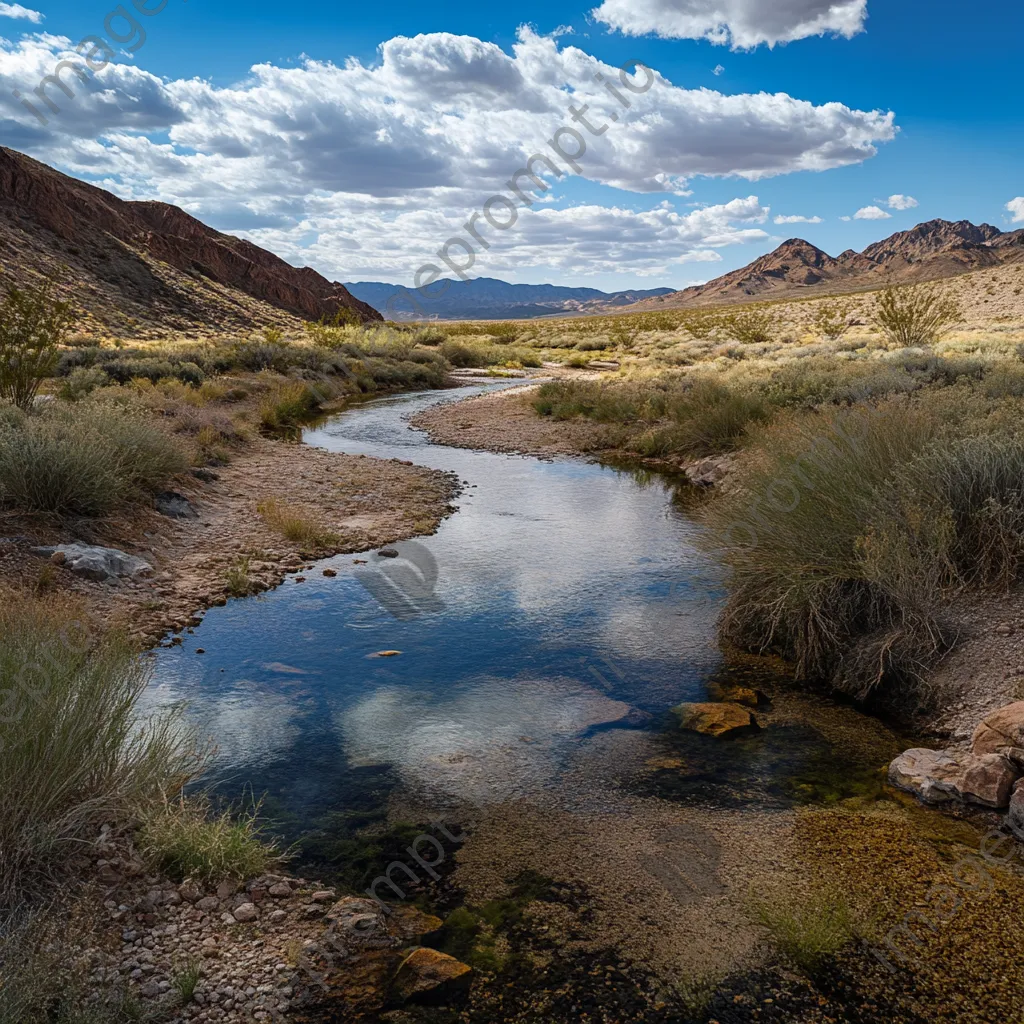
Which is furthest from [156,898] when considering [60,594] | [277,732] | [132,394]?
[132,394]

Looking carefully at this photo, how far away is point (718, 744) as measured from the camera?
5723mm

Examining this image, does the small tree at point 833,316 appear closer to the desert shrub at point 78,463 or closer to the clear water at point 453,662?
the clear water at point 453,662

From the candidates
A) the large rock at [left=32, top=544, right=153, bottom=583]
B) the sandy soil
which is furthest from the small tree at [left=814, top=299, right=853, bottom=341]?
the large rock at [left=32, top=544, right=153, bottom=583]

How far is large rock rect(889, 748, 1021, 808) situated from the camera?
187 inches

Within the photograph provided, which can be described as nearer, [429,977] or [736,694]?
[429,977]

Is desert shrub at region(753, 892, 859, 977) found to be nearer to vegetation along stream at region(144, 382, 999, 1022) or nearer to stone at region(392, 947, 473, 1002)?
vegetation along stream at region(144, 382, 999, 1022)

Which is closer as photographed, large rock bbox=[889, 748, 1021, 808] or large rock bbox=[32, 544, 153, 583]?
large rock bbox=[889, 748, 1021, 808]

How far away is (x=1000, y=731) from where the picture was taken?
16.3ft

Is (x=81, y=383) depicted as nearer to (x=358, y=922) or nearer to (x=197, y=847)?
(x=197, y=847)

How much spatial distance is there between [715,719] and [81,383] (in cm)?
1753

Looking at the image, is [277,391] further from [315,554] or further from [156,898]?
[156,898]

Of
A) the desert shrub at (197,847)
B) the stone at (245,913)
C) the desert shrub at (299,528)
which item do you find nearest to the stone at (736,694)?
the desert shrub at (197,847)

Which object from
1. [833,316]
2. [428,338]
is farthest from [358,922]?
[833,316]

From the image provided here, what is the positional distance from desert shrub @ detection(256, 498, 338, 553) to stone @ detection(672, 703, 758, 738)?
5.64 m
